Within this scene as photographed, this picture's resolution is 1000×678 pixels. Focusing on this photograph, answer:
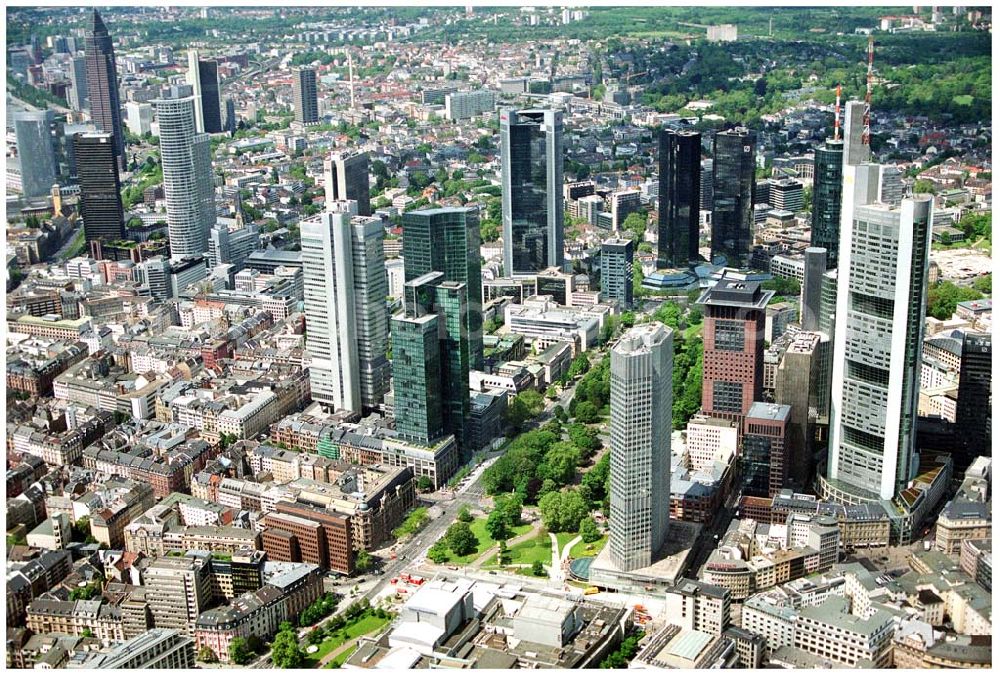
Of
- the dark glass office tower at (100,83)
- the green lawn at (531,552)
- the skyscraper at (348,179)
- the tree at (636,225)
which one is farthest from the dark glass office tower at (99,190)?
the green lawn at (531,552)

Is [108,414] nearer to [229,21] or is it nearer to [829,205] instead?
[829,205]

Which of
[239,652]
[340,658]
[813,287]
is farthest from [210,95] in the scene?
[340,658]

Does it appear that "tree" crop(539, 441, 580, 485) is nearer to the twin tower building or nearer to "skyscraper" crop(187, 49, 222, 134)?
the twin tower building

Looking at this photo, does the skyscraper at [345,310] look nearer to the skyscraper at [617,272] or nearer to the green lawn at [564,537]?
the green lawn at [564,537]

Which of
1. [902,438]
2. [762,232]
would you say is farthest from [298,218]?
[902,438]

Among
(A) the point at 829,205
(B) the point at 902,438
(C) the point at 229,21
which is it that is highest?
(C) the point at 229,21
